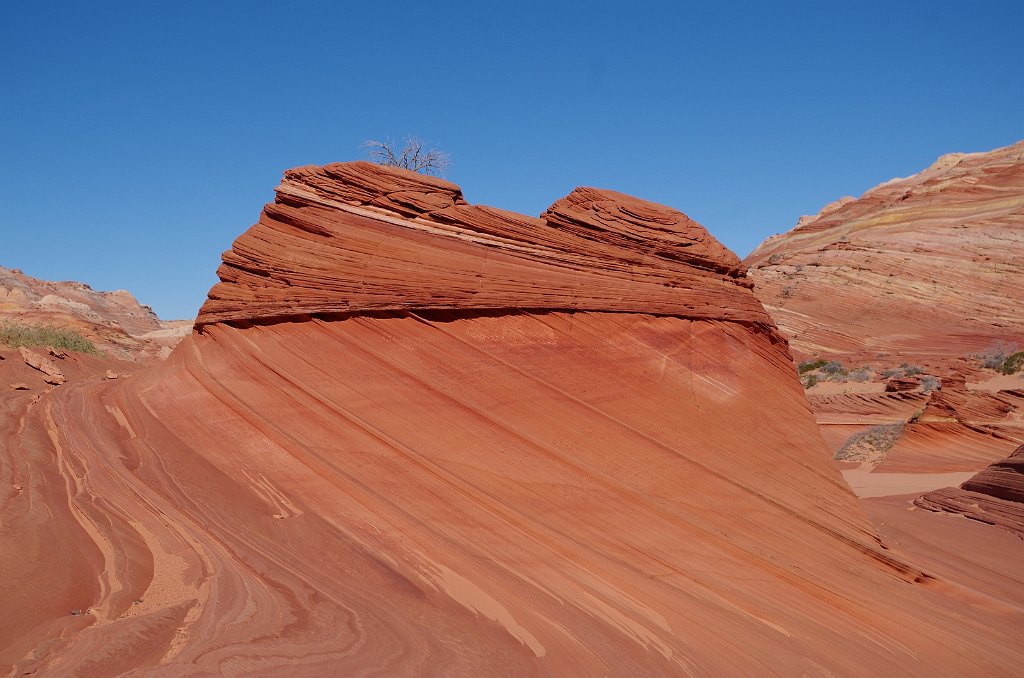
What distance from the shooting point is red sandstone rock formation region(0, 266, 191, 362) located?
30281mm

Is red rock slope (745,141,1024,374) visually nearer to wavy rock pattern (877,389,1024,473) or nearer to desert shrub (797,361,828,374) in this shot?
desert shrub (797,361,828,374)

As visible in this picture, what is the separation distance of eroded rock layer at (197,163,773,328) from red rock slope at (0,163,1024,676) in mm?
30

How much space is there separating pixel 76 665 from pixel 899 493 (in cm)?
1539

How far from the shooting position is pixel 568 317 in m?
7.74

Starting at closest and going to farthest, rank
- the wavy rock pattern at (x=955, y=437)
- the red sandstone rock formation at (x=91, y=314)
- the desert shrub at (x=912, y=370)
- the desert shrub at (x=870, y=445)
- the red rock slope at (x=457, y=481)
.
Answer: the red rock slope at (x=457, y=481) < the wavy rock pattern at (x=955, y=437) < the desert shrub at (x=870, y=445) < the red sandstone rock formation at (x=91, y=314) < the desert shrub at (x=912, y=370)

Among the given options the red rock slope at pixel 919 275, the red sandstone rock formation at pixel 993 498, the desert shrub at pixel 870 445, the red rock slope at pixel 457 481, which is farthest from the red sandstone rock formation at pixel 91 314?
the red rock slope at pixel 919 275

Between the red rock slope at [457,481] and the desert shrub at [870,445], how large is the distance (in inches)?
510

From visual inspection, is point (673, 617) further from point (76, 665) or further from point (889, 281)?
point (889, 281)

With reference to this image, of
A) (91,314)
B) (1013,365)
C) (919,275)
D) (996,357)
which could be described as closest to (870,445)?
(1013,365)

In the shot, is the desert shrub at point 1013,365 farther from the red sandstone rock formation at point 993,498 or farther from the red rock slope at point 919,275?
the red sandstone rock formation at point 993,498

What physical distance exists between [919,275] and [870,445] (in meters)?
39.4

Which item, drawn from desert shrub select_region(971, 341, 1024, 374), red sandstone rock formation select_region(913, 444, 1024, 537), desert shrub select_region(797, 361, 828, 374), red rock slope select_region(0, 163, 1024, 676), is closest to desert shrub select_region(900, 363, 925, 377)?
desert shrub select_region(971, 341, 1024, 374)

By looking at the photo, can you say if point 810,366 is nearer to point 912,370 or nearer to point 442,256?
point 912,370

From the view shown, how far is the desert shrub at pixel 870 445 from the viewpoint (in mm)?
19984
